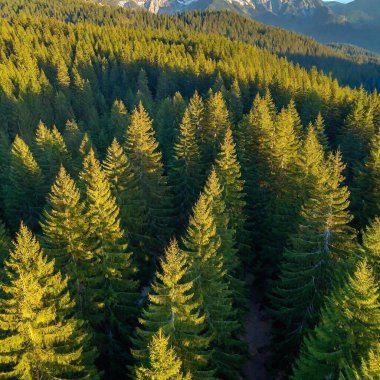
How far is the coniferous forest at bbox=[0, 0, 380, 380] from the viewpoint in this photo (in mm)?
16312

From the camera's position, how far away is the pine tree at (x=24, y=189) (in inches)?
1513

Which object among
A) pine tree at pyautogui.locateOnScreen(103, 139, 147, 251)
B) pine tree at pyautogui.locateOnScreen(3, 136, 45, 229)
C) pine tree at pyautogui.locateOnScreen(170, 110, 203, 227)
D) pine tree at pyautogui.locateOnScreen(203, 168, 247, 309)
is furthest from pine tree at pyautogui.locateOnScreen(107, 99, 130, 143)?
pine tree at pyautogui.locateOnScreen(203, 168, 247, 309)

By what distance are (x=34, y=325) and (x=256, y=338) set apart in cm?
2014

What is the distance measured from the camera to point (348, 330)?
15445mm

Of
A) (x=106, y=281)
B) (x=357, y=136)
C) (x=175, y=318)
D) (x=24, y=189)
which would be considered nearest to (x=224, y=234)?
(x=175, y=318)

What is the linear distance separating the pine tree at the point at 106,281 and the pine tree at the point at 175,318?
676cm

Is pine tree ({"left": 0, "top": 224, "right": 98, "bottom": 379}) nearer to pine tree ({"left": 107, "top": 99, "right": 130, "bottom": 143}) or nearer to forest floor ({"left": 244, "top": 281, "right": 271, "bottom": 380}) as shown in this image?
forest floor ({"left": 244, "top": 281, "right": 271, "bottom": 380})

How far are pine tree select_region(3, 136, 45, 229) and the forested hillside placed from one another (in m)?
141

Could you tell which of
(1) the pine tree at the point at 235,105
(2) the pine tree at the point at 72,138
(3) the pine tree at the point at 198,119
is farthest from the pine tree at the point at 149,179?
(1) the pine tree at the point at 235,105

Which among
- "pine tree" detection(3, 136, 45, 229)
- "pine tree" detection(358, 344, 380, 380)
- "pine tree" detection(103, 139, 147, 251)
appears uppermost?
"pine tree" detection(358, 344, 380, 380)

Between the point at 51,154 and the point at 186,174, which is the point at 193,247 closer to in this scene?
the point at 186,174

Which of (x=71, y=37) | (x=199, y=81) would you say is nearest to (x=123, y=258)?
(x=199, y=81)

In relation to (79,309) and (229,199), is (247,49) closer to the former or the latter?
(229,199)

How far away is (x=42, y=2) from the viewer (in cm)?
19150
